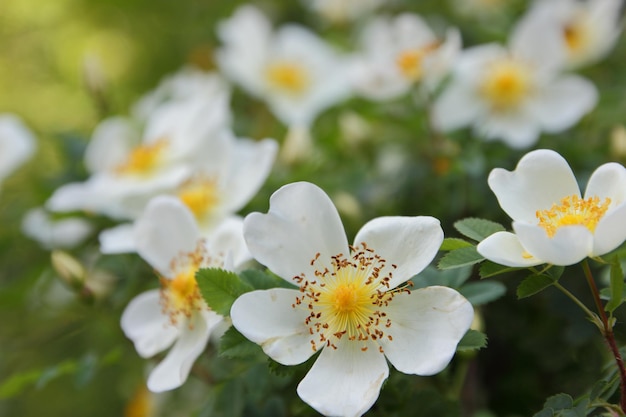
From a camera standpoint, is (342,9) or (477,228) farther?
(342,9)

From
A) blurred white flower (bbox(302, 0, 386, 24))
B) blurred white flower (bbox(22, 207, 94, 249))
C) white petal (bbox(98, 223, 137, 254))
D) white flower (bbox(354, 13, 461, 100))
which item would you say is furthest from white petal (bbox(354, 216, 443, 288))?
blurred white flower (bbox(302, 0, 386, 24))

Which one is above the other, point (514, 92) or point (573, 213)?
point (573, 213)

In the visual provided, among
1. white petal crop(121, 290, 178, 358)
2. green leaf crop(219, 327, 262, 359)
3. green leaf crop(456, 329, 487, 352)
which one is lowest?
white petal crop(121, 290, 178, 358)

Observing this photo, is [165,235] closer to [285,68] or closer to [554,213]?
[554,213]

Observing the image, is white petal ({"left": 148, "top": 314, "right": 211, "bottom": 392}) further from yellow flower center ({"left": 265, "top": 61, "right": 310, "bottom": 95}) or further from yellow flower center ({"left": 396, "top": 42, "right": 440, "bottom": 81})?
yellow flower center ({"left": 265, "top": 61, "right": 310, "bottom": 95})

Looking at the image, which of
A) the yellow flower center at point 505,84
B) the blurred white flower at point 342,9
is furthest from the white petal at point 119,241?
the blurred white flower at point 342,9

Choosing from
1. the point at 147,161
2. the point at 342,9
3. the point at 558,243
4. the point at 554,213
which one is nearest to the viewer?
the point at 558,243

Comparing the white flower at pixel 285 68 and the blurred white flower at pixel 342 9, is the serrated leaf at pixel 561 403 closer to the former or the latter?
the white flower at pixel 285 68

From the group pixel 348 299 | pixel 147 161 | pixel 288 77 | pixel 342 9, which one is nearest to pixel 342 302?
pixel 348 299
